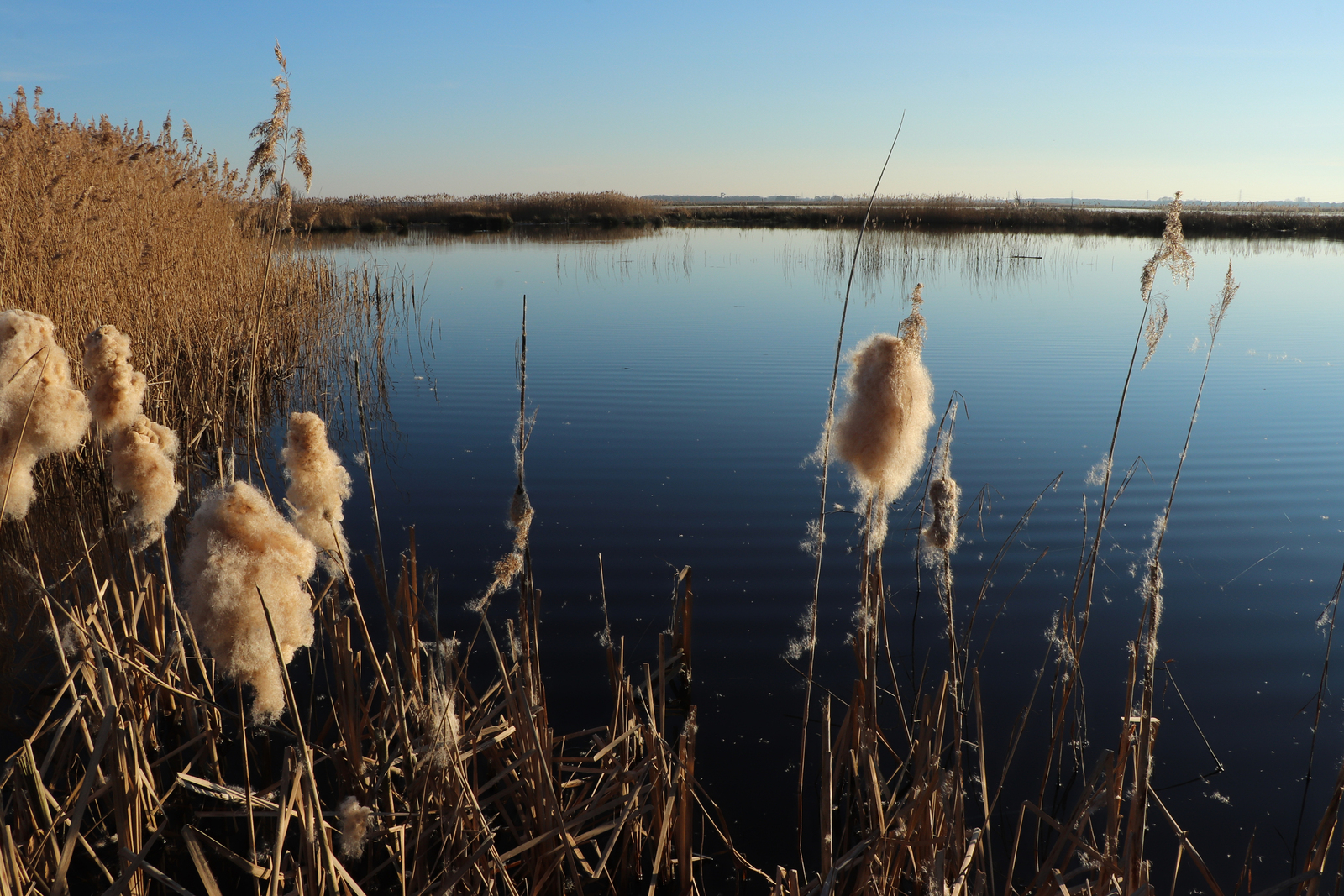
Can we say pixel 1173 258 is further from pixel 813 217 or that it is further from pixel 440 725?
pixel 813 217

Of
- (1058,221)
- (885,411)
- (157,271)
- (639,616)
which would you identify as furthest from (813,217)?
(885,411)

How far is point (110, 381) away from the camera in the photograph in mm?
1938

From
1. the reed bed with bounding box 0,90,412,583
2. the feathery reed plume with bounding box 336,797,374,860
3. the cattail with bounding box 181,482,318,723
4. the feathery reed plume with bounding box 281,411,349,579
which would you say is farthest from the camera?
the reed bed with bounding box 0,90,412,583

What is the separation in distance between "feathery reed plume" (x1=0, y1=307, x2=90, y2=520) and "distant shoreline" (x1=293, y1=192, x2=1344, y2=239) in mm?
19503

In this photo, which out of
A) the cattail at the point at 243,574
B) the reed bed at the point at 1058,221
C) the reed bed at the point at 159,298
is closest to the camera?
the cattail at the point at 243,574

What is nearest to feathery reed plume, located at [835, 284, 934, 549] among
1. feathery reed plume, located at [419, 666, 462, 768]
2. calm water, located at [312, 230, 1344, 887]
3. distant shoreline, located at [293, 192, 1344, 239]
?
feathery reed plume, located at [419, 666, 462, 768]

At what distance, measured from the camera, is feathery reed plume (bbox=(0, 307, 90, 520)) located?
5.79ft

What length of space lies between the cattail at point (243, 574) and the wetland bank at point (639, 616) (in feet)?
0.16

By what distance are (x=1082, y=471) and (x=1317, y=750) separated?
2.71m

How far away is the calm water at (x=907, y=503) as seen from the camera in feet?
9.82

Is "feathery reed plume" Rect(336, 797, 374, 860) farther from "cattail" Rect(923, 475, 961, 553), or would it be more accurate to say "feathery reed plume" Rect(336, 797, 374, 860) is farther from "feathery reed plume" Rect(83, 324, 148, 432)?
"cattail" Rect(923, 475, 961, 553)

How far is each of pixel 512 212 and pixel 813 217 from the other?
11090 millimetres

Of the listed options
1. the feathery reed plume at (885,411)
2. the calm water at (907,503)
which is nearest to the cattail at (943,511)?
the feathery reed plume at (885,411)

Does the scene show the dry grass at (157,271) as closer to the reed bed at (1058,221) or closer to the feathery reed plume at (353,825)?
the feathery reed plume at (353,825)
